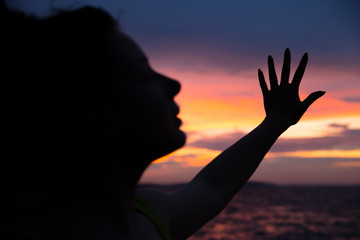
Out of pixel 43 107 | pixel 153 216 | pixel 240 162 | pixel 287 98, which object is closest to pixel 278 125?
pixel 287 98

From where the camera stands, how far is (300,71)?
73.4 inches

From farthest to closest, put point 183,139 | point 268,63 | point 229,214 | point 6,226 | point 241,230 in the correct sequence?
point 229,214
point 241,230
point 268,63
point 183,139
point 6,226

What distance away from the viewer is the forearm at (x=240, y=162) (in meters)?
1.88

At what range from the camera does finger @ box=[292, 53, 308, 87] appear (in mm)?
1833

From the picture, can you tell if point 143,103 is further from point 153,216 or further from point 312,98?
point 312,98

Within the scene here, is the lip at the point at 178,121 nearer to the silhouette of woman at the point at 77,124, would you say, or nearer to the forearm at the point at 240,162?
the silhouette of woman at the point at 77,124

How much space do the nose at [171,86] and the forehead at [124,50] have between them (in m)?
0.12

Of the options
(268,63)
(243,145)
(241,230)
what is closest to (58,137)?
(243,145)

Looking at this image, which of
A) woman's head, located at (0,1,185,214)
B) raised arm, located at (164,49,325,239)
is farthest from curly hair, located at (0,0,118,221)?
raised arm, located at (164,49,325,239)

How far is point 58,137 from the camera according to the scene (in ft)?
4.18

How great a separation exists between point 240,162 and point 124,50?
2.83 feet

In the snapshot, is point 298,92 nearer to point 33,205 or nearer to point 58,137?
point 58,137

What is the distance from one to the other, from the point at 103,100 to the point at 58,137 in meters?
0.20


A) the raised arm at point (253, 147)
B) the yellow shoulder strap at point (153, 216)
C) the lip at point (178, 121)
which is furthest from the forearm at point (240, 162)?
the lip at point (178, 121)
